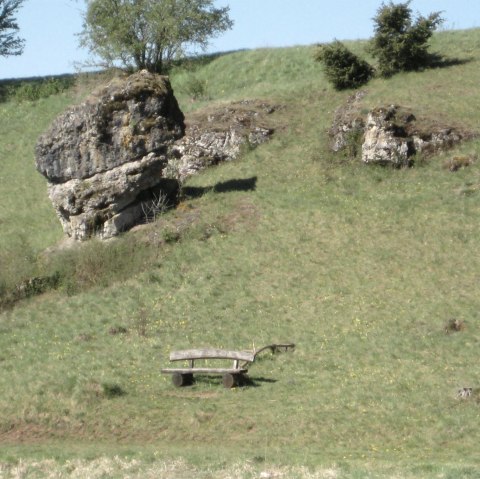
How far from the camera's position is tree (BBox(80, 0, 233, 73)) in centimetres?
5656

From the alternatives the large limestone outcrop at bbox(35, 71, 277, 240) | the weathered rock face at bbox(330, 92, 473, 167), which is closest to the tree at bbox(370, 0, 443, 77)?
the weathered rock face at bbox(330, 92, 473, 167)

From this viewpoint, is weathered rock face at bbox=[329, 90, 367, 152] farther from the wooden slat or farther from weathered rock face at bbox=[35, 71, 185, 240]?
the wooden slat

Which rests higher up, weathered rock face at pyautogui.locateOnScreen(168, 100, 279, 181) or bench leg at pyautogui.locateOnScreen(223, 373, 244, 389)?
weathered rock face at pyautogui.locateOnScreen(168, 100, 279, 181)

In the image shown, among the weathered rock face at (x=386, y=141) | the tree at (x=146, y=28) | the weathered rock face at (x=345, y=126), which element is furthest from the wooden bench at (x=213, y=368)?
the tree at (x=146, y=28)

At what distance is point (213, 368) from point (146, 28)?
35536mm

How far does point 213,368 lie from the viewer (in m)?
25.4

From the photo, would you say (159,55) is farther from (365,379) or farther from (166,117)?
(365,379)

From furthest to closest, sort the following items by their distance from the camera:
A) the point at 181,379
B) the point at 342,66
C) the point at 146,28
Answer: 1. the point at 146,28
2. the point at 342,66
3. the point at 181,379

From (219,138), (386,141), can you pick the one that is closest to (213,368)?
(386,141)

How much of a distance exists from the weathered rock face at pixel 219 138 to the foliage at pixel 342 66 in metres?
4.01

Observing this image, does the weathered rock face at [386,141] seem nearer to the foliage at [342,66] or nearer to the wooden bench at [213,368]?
the foliage at [342,66]

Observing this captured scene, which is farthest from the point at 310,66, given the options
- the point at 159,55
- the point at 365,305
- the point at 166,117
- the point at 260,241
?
the point at 365,305

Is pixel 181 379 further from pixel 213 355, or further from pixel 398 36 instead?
pixel 398 36

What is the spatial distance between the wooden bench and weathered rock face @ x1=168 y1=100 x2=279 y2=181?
17304mm
